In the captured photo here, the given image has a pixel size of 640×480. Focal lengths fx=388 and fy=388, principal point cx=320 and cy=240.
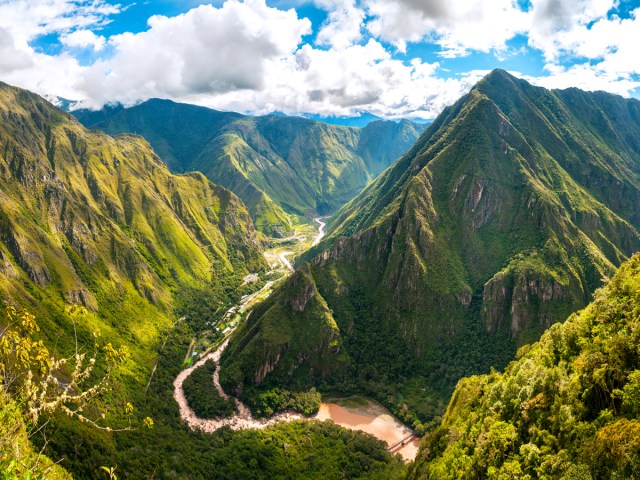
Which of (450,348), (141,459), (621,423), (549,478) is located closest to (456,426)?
(549,478)

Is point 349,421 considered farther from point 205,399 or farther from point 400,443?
point 205,399

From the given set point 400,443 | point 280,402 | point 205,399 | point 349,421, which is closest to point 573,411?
point 400,443

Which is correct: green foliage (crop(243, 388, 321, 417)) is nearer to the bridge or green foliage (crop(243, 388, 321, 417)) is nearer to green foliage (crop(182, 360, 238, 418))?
green foliage (crop(182, 360, 238, 418))

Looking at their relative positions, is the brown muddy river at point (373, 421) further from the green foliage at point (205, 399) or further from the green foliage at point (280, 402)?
the green foliage at point (205, 399)

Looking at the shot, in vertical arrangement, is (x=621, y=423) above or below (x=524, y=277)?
above

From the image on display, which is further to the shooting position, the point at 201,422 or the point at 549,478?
the point at 201,422

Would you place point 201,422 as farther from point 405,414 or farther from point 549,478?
point 549,478
